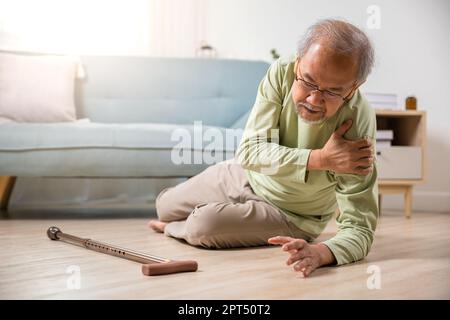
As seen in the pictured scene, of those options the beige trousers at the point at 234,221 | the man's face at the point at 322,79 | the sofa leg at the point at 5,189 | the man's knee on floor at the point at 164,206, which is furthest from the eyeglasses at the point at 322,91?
the sofa leg at the point at 5,189

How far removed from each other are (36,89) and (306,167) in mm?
1818

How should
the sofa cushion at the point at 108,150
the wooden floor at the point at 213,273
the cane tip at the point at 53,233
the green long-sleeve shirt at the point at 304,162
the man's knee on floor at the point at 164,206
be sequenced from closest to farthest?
the wooden floor at the point at 213,273, the green long-sleeve shirt at the point at 304,162, the cane tip at the point at 53,233, the man's knee on floor at the point at 164,206, the sofa cushion at the point at 108,150

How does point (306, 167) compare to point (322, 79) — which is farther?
point (306, 167)

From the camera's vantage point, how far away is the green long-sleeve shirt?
1431mm

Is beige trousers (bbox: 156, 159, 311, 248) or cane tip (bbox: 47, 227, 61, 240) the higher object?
beige trousers (bbox: 156, 159, 311, 248)

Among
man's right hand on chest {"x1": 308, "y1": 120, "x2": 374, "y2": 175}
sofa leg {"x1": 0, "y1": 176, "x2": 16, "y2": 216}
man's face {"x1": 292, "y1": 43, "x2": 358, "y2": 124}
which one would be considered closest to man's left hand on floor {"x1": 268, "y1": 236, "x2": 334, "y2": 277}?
man's right hand on chest {"x1": 308, "y1": 120, "x2": 374, "y2": 175}

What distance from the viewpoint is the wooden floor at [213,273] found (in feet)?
3.51

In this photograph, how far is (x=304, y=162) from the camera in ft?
4.62

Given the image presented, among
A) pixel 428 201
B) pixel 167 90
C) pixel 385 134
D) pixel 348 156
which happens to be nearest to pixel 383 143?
pixel 385 134

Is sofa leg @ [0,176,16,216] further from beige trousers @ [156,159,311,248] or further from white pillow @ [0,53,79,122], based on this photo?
beige trousers @ [156,159,311,248]

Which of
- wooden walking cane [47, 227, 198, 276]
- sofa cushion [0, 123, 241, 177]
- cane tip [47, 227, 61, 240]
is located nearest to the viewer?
wooden walking cane [47, 227, 198, 276]

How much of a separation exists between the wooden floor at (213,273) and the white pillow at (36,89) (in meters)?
0.94

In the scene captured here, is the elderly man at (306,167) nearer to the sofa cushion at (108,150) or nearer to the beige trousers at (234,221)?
the beige trousers at (234,221)

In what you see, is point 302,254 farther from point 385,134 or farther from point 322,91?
point 385,134
